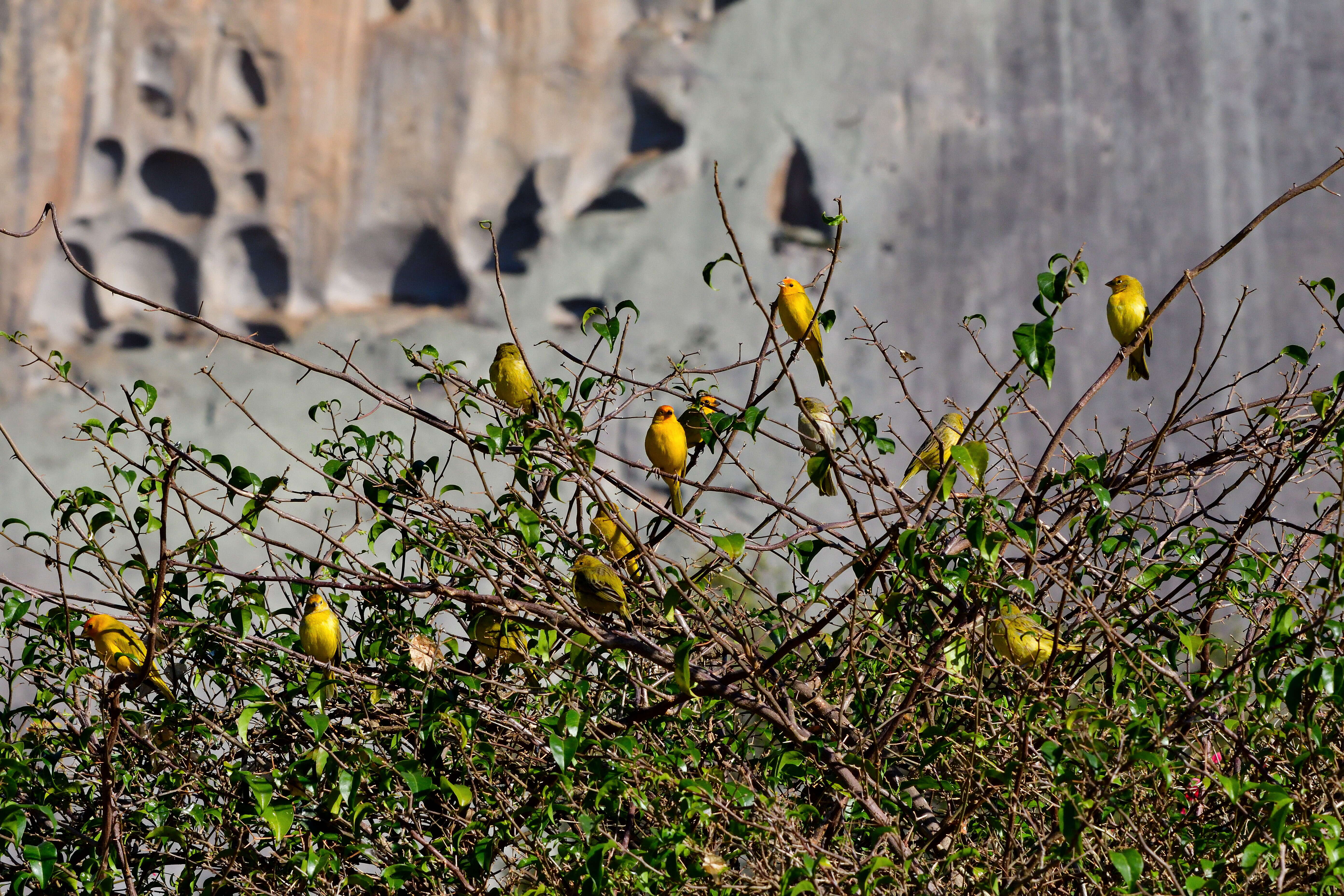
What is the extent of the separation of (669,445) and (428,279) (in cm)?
481

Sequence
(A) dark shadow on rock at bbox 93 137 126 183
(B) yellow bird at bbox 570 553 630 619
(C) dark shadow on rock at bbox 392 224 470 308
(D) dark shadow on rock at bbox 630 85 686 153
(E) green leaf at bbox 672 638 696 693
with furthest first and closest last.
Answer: (D) dark shadow on rock at bbox 630 85 686 153, (C) dark shadow on rock at bbox 392 224 470 308, (A) dark shadow on rock at bbox 93 137 126 183, (B) yellow bird at bbox 570 553 630 619, (E) green leaf at bbox 672 638 696 693

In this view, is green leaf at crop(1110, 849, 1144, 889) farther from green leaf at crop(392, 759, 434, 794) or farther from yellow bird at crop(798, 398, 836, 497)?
green leaf at crop(392, 759, 434, 794)

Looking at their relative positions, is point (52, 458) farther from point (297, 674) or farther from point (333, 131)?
point (297, 674)

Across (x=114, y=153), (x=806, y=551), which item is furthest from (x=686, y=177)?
(x=806, y=551)

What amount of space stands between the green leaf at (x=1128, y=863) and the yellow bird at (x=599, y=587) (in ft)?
1.77

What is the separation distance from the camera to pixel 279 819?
1.13 m

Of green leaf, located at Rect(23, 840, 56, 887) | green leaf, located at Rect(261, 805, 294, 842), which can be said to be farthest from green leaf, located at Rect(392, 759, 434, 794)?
green leaf, located at Rect(23, 840, 56, 887)

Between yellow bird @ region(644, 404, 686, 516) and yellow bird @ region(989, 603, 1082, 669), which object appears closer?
yellow bird @ region(989, 603, 1082, 669)

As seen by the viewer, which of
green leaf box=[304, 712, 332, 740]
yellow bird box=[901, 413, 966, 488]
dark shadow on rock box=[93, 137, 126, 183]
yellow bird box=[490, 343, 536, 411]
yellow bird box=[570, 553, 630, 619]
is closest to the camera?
green leaf box=[304, 712, 332, 740]

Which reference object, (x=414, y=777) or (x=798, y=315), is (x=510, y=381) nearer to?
(x=798, y=315)

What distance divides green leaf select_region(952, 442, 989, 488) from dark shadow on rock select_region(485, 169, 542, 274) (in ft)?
17.0

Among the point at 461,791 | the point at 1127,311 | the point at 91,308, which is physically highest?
the point at 91,308

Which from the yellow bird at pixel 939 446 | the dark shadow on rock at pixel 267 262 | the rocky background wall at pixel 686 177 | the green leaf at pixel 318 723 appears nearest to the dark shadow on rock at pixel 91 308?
the rocky background wall at pixel 686 177

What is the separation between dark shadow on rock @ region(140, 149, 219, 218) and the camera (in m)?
5.79
